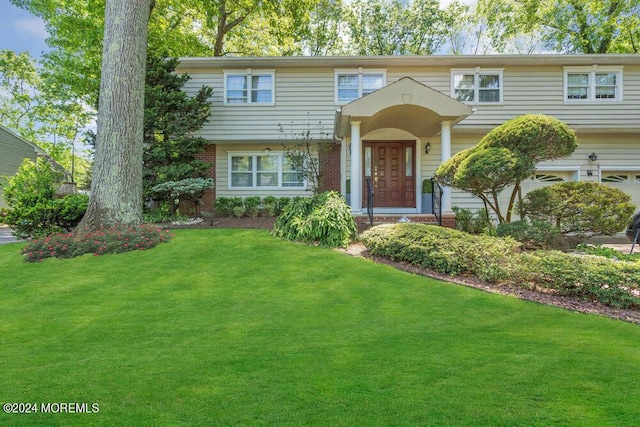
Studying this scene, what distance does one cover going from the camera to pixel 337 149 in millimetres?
13203

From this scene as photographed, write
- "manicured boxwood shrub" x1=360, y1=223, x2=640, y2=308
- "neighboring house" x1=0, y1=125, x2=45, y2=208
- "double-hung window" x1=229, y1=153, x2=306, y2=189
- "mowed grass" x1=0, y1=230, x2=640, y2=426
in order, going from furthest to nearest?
"neighboring house" x1=0, y1=125, x2=45, y2=208 < "double-hung window" x1=229, y1=153, x2=306, y2=189 < "manicured boxwood shrub" x1=360, y1=223, x2=640, y2=308 < "mowed grass" x1=0, y1=230, x2=640, y2=426

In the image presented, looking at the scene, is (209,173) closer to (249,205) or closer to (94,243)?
(249,205)

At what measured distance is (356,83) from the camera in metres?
13.0

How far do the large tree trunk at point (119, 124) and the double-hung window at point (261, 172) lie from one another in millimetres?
5038

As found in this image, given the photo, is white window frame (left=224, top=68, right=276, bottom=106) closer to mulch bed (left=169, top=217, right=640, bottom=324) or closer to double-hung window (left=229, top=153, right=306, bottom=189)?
double-hung window (left=229, top=153, right=306, bottom=189)

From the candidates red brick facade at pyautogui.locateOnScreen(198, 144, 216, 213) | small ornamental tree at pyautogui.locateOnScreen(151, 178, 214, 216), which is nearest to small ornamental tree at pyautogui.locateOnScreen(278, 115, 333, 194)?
red brick facade at pyautogui.locateOnScreen(198, 144, 216, 213)

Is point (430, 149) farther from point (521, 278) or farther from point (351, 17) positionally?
point (351, 17)

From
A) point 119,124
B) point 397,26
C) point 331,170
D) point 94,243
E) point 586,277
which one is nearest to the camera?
point 586,277

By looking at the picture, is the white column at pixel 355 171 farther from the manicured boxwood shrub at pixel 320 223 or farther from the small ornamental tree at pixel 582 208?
the small ornamental tree at pixel 582 208

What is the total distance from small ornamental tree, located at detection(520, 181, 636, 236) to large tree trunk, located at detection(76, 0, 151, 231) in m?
9.29

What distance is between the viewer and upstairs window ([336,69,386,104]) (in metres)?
12.9

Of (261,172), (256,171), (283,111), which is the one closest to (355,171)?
(283,111)

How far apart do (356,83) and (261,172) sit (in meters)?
4.83


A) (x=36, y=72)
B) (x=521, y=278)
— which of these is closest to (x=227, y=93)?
(x=521, y=278)
